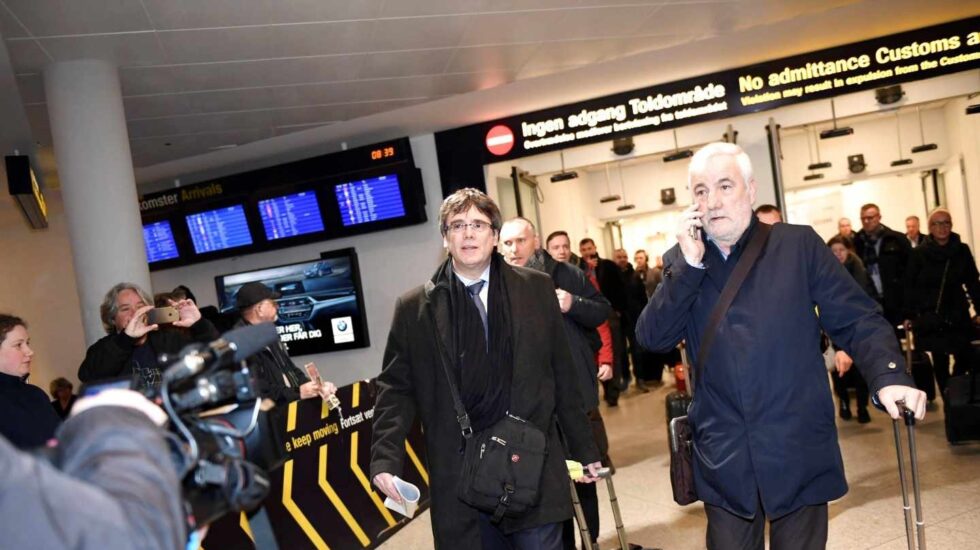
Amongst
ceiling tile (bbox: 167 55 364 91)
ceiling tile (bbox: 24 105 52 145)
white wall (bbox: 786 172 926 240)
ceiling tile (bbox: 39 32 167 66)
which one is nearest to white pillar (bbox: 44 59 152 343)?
ceiling tile (bbox: 39 32 167 66)

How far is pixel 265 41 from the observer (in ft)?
21.6

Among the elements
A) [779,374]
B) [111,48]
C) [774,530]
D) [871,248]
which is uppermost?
[111,48]

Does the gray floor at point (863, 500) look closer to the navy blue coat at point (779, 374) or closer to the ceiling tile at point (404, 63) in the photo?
the navy blue coat at point (779, 374)

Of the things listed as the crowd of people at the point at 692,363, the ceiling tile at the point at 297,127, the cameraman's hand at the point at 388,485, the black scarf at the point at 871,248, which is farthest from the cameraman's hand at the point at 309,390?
the black scarf at the point at 871,248

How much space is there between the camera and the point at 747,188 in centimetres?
323

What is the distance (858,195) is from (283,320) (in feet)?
40.2

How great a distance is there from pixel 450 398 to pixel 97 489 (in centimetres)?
217

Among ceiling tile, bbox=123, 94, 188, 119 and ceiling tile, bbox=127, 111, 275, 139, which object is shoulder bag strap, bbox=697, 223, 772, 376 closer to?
ceiling tile, bbox=123, 94, 188, 119

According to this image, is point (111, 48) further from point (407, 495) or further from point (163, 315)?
point (407, 495)

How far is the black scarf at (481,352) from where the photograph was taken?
10.6ft

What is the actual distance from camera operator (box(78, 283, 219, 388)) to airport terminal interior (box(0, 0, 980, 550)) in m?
0.89

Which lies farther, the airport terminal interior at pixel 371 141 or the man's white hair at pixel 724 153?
the airport terminal interior at pixel 371 141

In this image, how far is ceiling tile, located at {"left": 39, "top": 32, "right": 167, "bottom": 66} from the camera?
6043mm

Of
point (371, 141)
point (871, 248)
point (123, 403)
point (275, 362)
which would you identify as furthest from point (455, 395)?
point (371, 141)
